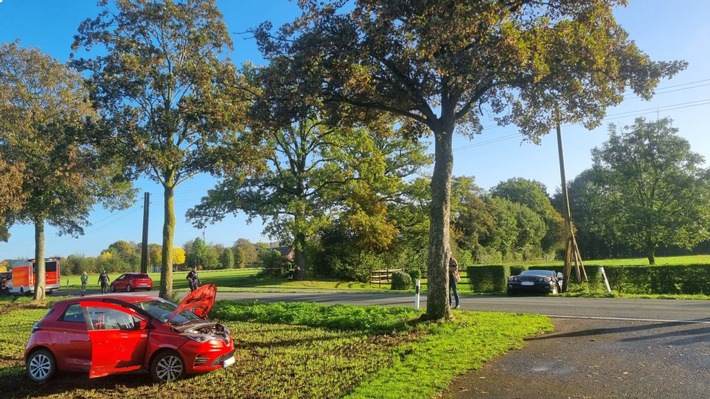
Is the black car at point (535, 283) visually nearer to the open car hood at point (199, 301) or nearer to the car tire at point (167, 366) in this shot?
the open car hood at point (199, 301)

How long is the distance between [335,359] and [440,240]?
4.17 metres

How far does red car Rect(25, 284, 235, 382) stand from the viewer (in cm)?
769

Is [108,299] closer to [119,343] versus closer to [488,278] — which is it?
[119,343]

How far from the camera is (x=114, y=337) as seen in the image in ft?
25.4

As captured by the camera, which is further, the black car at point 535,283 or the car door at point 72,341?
the black car at point 535,283

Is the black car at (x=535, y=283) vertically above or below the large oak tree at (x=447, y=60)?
below

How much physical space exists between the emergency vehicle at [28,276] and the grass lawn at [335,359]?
28.1 metres

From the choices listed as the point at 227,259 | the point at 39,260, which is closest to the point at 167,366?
the point at 39,260

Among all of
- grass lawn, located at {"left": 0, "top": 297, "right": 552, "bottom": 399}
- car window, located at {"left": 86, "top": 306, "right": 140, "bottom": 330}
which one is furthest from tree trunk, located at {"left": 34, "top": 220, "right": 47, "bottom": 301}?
car window, located at {"left": 86, "top": 306, "right": 140, "bottom": 330}

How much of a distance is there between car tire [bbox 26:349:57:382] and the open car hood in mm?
1962

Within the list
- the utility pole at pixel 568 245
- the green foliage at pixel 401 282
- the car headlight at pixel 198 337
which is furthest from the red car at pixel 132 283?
the car headlight at pixel 198 337

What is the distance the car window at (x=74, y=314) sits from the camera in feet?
26.0

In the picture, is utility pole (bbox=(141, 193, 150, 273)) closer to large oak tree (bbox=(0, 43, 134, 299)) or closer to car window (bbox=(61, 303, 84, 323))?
large oak tree (bbox=(0, 43, 134, 299))

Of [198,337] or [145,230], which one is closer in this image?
[198,337]
